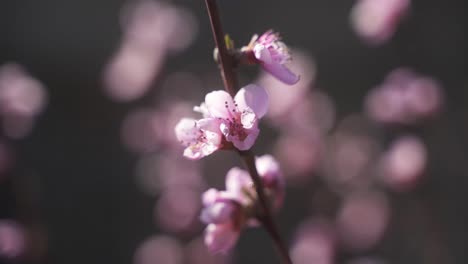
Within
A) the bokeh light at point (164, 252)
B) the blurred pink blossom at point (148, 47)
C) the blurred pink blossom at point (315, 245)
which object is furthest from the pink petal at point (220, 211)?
the blurred pink blossom at point (148, 47)

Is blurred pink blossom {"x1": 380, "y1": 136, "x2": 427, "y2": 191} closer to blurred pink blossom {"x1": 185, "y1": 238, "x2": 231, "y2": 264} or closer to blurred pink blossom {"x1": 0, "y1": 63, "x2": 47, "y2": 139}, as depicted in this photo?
blurred pink blossom {"x1": 185, "y1": 238, "x2": 231, "y2": 264}

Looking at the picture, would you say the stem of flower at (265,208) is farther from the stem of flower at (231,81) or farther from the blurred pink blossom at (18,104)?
the blurred pink blossom at (18,104)

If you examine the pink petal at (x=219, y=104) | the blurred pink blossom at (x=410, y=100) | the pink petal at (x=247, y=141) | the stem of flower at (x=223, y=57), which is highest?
the stem of flower at (x=223, y=57)

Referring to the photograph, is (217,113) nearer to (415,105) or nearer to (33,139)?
(415,105)

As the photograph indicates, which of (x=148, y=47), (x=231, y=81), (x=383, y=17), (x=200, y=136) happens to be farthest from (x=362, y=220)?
(x=231, y=81)

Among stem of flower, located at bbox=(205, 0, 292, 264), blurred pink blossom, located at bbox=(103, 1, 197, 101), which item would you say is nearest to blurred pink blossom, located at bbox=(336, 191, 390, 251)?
blurred pink blossom, located at bbox=(103, 1, 197, 101)

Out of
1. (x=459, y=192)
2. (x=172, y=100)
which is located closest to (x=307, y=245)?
(x=172, y=100)
